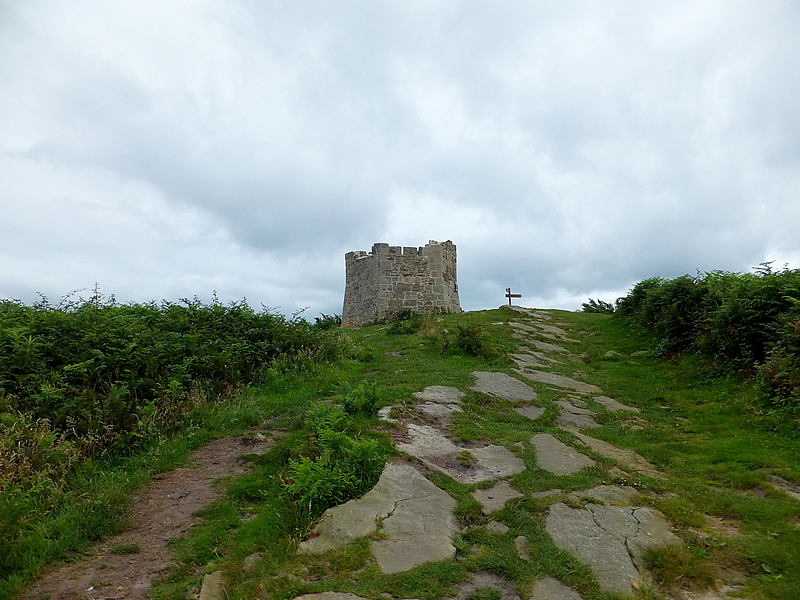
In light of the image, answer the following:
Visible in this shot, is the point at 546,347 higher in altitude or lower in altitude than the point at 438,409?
higher

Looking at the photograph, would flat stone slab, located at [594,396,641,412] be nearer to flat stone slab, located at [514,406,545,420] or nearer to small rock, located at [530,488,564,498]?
flat stone slab, located at [514,406,545,420]

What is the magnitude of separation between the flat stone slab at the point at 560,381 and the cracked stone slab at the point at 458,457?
14.2 ft

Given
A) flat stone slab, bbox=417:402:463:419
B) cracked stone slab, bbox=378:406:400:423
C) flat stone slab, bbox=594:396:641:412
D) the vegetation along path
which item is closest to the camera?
the vegetation along path

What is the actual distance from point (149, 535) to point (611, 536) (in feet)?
12.9

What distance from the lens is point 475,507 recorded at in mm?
4602

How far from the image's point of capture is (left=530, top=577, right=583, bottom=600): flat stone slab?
3412 mm

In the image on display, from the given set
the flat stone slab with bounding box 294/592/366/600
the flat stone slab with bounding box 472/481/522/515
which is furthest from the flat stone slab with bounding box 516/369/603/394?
the flat stone slab with bounding box 294/592/366/600

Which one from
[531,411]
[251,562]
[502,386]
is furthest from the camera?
[502,386]

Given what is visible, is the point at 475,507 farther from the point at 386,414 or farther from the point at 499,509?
the point at 386,414

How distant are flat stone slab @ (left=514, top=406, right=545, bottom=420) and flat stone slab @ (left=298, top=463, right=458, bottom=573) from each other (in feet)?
10.8

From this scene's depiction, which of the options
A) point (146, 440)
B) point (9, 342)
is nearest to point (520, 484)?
point (146, 440)

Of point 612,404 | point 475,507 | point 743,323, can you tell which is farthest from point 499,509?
point 743,323

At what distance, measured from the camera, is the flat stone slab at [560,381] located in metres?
9.95

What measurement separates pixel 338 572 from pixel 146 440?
391cm
